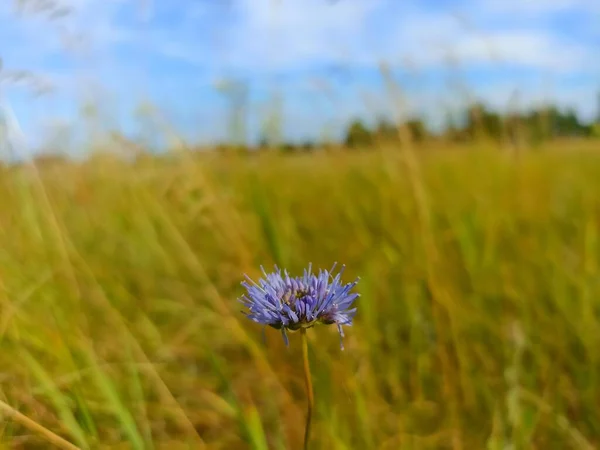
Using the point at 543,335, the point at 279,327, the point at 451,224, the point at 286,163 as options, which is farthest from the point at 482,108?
the point at 279,327

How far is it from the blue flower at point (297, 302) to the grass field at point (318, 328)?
0.73ft

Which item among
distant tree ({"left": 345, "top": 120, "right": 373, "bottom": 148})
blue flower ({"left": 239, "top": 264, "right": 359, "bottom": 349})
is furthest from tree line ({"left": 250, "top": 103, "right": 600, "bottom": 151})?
blue flower ({"left": 239, "top": 264, "right": 359, "bottom": 349})

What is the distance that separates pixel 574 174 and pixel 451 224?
0.80 metres

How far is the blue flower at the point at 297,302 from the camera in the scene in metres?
0.34

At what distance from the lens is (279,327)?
1.12 ft

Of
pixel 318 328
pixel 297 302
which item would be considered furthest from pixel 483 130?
pixel 297 302

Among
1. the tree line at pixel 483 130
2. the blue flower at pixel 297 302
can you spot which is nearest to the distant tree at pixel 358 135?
the tree line at pixel 483 130

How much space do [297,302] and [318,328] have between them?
27.4 inches

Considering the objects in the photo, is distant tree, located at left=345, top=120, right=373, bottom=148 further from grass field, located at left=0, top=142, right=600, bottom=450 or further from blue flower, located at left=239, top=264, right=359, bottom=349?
blue flower, located at left=239, top=264, right=359, bottom=349

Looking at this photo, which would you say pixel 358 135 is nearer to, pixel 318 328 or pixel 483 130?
pixel 483 130

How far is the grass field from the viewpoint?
2.58 ft

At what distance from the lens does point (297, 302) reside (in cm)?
35

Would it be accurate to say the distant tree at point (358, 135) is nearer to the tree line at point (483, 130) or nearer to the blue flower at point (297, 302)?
the tree line at point (483, 130)

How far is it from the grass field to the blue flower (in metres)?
0.22
